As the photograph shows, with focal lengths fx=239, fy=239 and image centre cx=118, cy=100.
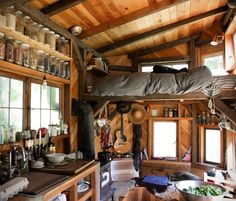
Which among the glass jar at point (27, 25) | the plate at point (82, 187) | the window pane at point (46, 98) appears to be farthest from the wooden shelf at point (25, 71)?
the plate at point (82, 187)

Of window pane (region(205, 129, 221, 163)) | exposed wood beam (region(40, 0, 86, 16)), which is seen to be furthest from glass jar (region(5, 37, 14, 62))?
window pane (region(205, 129, 221, 163))

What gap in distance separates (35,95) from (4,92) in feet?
1.55

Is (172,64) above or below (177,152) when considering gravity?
above

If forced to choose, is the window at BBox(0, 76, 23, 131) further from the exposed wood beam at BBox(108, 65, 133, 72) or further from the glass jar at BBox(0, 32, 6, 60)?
the exposed wood beam at BBox(108, 65, 133, 72)

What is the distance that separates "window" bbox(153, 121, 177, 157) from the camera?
17.3ft

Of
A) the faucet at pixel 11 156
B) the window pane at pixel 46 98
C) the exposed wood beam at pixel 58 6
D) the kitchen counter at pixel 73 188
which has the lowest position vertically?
the kitchen counter at pixel 73 188

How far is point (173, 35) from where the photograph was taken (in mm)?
4777

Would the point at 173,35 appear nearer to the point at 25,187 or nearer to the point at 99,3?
the point at 99,3

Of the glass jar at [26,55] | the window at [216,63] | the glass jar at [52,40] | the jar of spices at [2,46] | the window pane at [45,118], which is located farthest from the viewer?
the window at [216,63]

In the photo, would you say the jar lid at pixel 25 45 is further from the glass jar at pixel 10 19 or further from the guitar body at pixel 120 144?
the guitar body at pixel 120 144

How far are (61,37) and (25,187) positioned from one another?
198 centimetres

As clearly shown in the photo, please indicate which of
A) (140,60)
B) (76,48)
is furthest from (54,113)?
(140,60)

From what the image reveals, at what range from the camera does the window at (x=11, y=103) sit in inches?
89.6

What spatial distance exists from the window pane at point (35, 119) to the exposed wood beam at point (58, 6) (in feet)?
3.72
